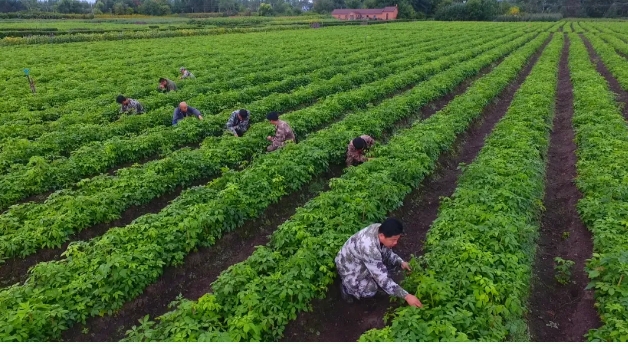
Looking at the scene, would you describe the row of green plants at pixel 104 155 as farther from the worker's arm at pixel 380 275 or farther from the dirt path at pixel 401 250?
the worker's arm at pixel 380 275

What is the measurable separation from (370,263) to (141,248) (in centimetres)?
431

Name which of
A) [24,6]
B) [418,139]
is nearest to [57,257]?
[418,139]

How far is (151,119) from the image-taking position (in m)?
16.7

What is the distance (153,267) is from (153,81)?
20126 millimetres

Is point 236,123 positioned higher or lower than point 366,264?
higher

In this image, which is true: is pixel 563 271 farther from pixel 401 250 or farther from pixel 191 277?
pixel 191 277

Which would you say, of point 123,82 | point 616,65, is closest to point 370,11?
point 616,65

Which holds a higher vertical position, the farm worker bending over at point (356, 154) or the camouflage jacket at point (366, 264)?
the farm worker bending over at point (356, 154)

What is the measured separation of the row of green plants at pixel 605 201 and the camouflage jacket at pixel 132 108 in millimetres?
16205

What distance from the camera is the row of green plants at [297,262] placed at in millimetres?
6090

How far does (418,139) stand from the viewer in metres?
13.3

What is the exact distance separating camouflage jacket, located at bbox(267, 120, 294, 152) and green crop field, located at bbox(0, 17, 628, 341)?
634 mm

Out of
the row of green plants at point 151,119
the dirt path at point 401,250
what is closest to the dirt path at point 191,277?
the dirt path at point 401,250

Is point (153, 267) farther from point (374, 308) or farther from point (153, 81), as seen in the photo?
point (153, 81)
